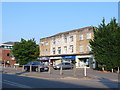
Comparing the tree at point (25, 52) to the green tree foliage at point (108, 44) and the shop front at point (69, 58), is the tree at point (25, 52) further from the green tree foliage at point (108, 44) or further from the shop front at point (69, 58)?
the green tree foliage at point (108, 44)

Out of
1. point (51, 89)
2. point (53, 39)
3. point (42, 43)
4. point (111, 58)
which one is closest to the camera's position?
point (51, 89)

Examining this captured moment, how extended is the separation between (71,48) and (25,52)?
11817mm

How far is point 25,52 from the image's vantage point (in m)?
55.7

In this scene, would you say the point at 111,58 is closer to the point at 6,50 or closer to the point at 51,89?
the point at 51,89

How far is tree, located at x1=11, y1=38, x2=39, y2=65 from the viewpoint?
184 feet

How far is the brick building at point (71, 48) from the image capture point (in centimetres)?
4916

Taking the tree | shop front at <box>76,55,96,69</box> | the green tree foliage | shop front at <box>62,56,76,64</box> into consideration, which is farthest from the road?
the tree

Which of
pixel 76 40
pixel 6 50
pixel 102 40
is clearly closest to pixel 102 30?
pixel 102 40

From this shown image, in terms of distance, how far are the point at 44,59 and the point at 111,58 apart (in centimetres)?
3220

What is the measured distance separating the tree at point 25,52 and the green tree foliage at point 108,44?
→ 24095 mm

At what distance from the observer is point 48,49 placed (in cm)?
6288

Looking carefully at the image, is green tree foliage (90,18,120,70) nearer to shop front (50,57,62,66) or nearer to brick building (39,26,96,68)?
brick building (39,26,96,68)

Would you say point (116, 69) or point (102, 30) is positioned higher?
point (102, 30)

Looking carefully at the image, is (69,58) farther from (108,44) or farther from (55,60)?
(108,44)
